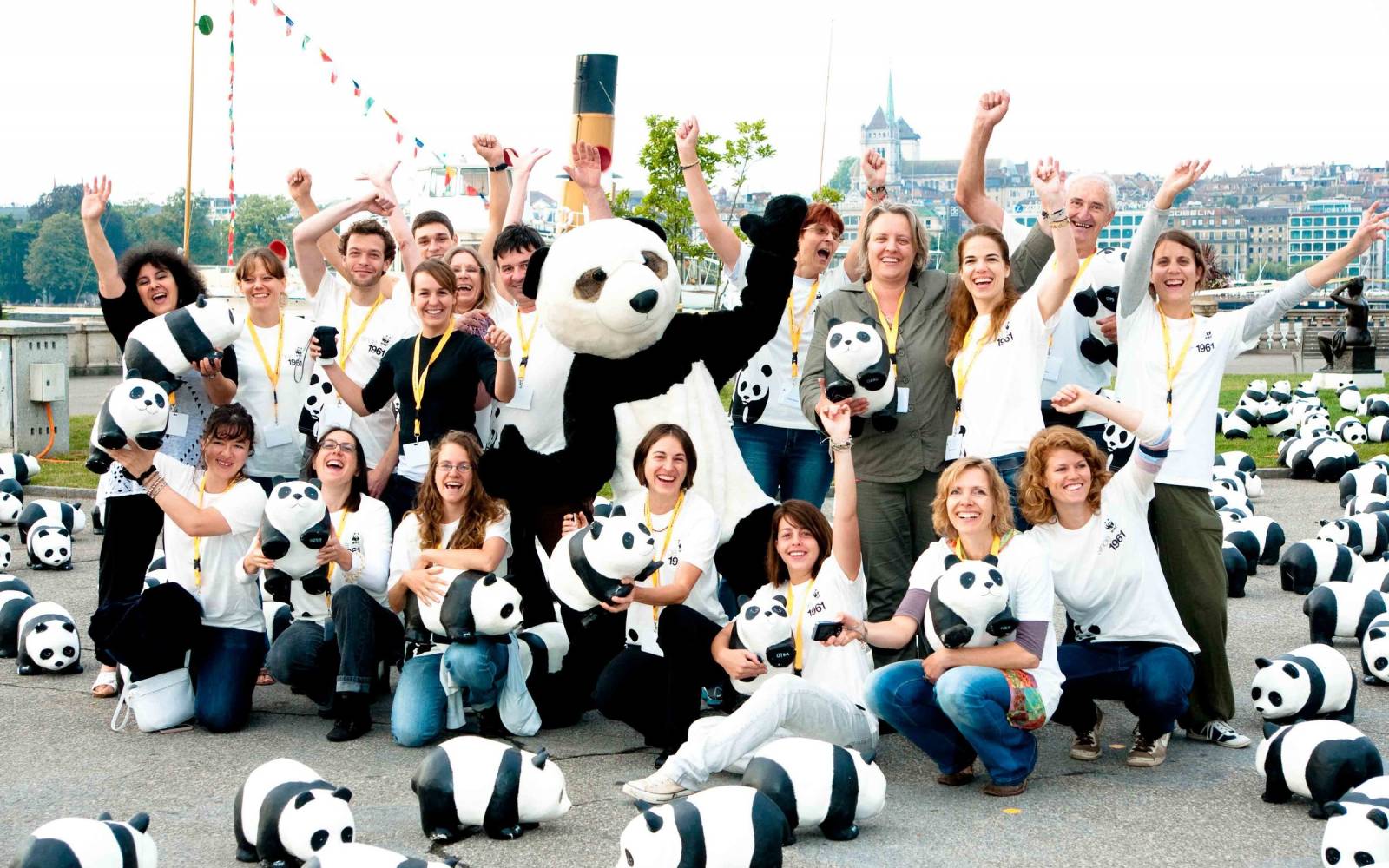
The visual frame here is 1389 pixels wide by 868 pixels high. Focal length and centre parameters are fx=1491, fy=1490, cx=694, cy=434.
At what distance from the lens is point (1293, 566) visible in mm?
9336

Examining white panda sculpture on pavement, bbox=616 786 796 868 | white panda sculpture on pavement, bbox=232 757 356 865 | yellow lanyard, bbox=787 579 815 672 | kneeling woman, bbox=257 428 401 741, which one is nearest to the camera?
white panda sculpture on pavement, bbox=616 786 796 868

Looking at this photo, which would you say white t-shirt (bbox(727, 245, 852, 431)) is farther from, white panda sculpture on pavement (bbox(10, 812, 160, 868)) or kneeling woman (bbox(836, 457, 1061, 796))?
white panda sculpture on pavement (bbox(10, 812, 160, 868))

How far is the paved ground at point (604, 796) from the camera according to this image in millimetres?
4895

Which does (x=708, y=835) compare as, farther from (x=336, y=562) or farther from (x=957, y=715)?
(x=336, y=562)

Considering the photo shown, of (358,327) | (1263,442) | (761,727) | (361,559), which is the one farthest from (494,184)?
(1263,442)

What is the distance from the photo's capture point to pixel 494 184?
812 cm

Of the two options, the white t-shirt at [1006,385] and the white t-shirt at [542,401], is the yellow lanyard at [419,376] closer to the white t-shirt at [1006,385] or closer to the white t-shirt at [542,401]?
the white t-shirt at [542,401]

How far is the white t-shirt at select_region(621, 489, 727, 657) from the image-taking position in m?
6.02

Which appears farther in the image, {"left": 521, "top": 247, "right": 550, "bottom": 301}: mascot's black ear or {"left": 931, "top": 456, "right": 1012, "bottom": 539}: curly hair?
{"left": 521, "top": 247, "right": 550, "bottom": 301}: mascot's black ear

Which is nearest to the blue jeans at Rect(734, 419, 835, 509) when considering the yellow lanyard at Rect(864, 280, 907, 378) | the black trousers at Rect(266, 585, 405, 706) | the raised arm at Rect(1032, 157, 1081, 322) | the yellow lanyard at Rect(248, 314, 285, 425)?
the yellow lanyard at Rect(864, 280, 907, 378)

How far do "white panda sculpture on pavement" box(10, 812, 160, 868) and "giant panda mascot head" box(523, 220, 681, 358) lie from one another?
2.46 metres

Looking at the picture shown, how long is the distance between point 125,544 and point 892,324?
3662 mm

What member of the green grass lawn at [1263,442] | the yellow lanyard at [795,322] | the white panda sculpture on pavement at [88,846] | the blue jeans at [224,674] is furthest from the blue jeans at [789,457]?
the green grass lawn at [1263,442]

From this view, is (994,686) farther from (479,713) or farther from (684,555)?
(479,713)
